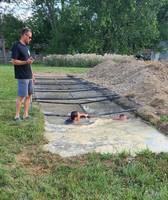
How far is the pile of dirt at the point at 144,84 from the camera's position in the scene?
22.1ft

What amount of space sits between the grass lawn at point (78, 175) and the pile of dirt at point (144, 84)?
240 cm

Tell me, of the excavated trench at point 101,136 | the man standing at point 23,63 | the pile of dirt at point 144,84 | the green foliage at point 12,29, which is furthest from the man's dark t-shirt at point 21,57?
the green foliage at point 12,29

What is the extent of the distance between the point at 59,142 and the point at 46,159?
78 centimetres

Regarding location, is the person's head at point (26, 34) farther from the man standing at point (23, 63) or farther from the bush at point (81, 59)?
the bush at point (81, 59)

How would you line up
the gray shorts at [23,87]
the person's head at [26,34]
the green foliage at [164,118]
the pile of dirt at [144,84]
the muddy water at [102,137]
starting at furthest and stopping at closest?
the pile of dirt at [144,84], the green foliage at [164,118], the gray shorts at [23,87], the person's head at [26,34], the muddy water at [102,137]

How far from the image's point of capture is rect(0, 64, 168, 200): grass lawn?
280 cm

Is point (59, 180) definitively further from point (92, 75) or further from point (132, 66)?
point (92, 75)

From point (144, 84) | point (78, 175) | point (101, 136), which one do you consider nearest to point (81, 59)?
point (144, 84)

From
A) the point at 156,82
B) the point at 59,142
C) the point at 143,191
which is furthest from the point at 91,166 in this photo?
the point at 156,82

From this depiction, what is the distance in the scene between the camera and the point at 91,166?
3408 millimetres

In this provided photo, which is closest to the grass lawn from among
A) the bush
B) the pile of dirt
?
the pile of dirt

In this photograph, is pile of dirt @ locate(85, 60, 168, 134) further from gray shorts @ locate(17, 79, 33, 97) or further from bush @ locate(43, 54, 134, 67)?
bush @ locate(43, 54, 134, 67)

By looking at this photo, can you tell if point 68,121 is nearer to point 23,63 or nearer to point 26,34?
point 23,63

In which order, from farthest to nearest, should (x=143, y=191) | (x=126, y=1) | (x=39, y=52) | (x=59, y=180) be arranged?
(x=39, y=52), (x=126, y=1), (x=59, y=180), (x=143, y=191)
